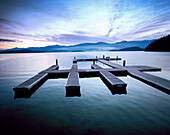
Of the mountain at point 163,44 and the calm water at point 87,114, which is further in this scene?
the mountain at point 163,44

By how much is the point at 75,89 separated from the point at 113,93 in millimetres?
3327

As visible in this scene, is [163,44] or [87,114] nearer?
[87,114]

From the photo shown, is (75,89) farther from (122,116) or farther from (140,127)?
(140,127)

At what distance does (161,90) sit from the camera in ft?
28.9

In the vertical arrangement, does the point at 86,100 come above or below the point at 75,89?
below

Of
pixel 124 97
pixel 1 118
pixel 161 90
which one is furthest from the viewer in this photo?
pixel 161 90

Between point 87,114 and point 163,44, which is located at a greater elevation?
point 163,44

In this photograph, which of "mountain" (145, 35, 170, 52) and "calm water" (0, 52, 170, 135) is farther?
"mountain" (145, 35, 170, 52)

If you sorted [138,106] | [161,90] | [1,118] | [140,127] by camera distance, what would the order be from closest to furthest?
[140,127]
[1,118]
[138,106]
[161,90]

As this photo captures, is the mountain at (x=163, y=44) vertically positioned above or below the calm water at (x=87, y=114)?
above

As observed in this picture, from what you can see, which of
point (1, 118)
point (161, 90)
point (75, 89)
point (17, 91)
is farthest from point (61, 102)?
point (161, 90)

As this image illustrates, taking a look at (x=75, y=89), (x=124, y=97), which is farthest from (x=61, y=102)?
(x=124, y=97)

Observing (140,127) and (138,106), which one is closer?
(140,127)

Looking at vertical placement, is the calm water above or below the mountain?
below
